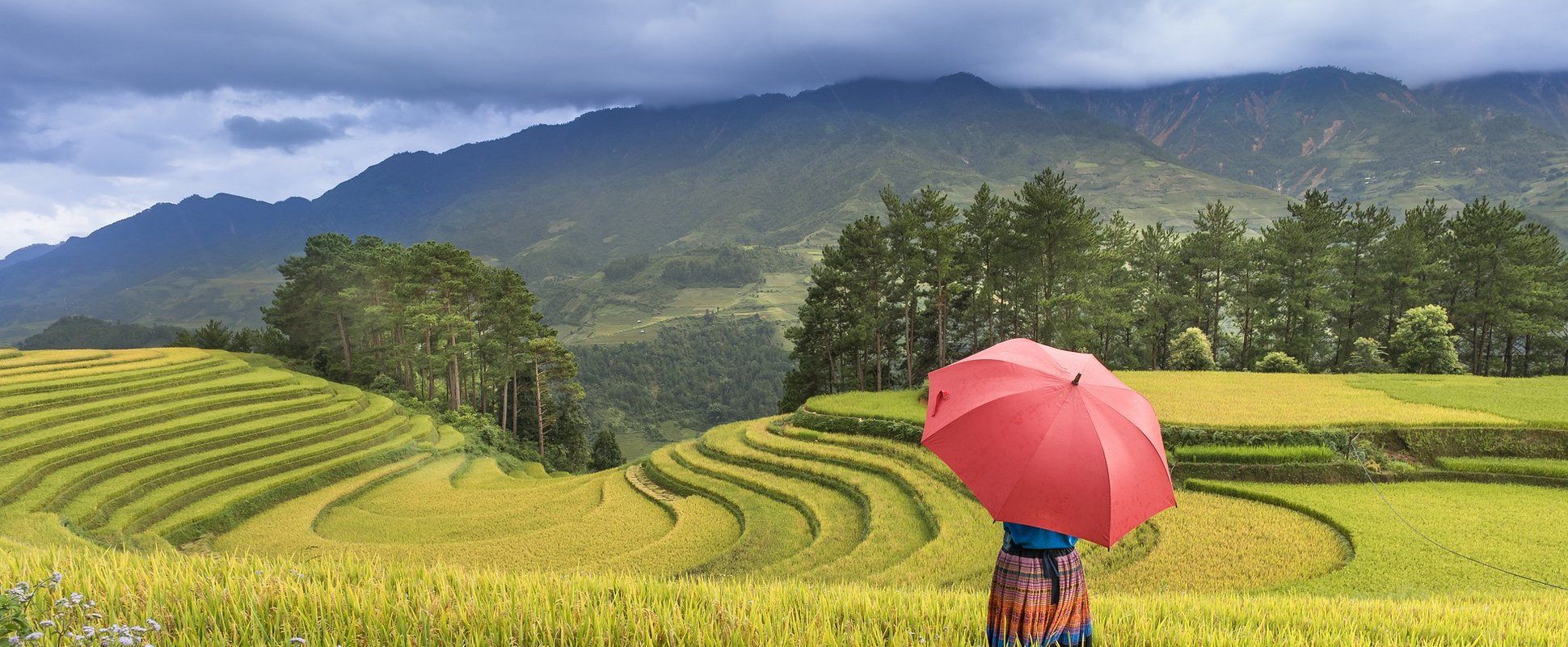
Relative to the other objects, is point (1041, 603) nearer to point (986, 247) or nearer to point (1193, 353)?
point (1193, 353)

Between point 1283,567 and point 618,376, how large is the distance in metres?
102

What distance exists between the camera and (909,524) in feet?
46.2

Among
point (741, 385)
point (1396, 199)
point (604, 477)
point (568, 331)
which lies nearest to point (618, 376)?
point (741, 385)

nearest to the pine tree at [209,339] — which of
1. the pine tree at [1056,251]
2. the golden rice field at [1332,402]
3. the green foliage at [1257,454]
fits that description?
the golden rice field at [1332,402]

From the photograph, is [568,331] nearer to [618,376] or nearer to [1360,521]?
[618,376]

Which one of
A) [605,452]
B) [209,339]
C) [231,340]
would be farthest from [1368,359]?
[231,340]

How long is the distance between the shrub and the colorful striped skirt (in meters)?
30.4

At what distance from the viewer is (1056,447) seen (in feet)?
10.3

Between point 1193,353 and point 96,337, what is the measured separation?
14086 cm

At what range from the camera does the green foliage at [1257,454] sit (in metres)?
13.8

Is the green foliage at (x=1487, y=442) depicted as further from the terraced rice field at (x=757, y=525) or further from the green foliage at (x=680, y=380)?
the green foliage at (x=680, y=380)

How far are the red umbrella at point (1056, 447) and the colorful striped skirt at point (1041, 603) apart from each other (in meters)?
0.28

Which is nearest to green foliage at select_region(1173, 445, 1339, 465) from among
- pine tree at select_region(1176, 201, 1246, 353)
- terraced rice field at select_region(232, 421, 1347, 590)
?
terraced rice field at select_region(232, 421, 1347, 590)

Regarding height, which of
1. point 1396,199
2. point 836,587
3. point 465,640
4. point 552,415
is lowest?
point 552,415
